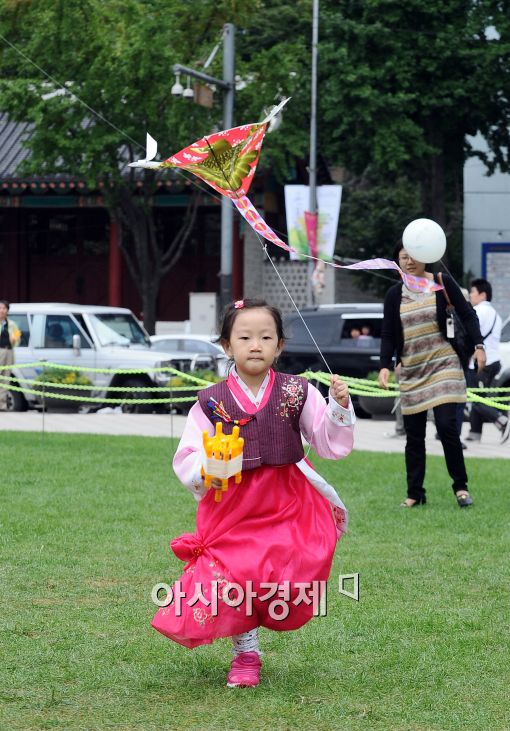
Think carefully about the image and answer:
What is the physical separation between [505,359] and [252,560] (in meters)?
14.7

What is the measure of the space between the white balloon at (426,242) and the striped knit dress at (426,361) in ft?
5.79

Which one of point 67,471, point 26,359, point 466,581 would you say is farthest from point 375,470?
point 26,359

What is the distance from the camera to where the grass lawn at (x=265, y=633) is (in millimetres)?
4359

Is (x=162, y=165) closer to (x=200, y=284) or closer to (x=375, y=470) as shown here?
(x=375, y=470)

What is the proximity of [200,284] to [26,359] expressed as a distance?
536 inches

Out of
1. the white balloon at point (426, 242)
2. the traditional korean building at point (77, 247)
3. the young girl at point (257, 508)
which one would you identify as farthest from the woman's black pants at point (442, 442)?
the traditional korean building at point (77, 247)

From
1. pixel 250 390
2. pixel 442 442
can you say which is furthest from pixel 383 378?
pixel 250 390

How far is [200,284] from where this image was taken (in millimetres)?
34469

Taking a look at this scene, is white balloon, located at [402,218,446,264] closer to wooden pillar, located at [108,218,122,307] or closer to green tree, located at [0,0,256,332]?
green tree, located at [0,0,256,332]

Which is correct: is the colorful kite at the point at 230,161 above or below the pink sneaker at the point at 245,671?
above

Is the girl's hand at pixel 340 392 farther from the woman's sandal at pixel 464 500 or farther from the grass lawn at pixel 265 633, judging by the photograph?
the woman's sandal at pixel 464 500

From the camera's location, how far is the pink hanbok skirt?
4.51 meters

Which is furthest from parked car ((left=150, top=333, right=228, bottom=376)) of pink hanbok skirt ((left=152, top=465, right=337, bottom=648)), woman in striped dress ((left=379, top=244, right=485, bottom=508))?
pink hanbok skirt ((left=152, top=465, right=337, bottom=648))

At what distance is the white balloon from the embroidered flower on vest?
8.60ft
